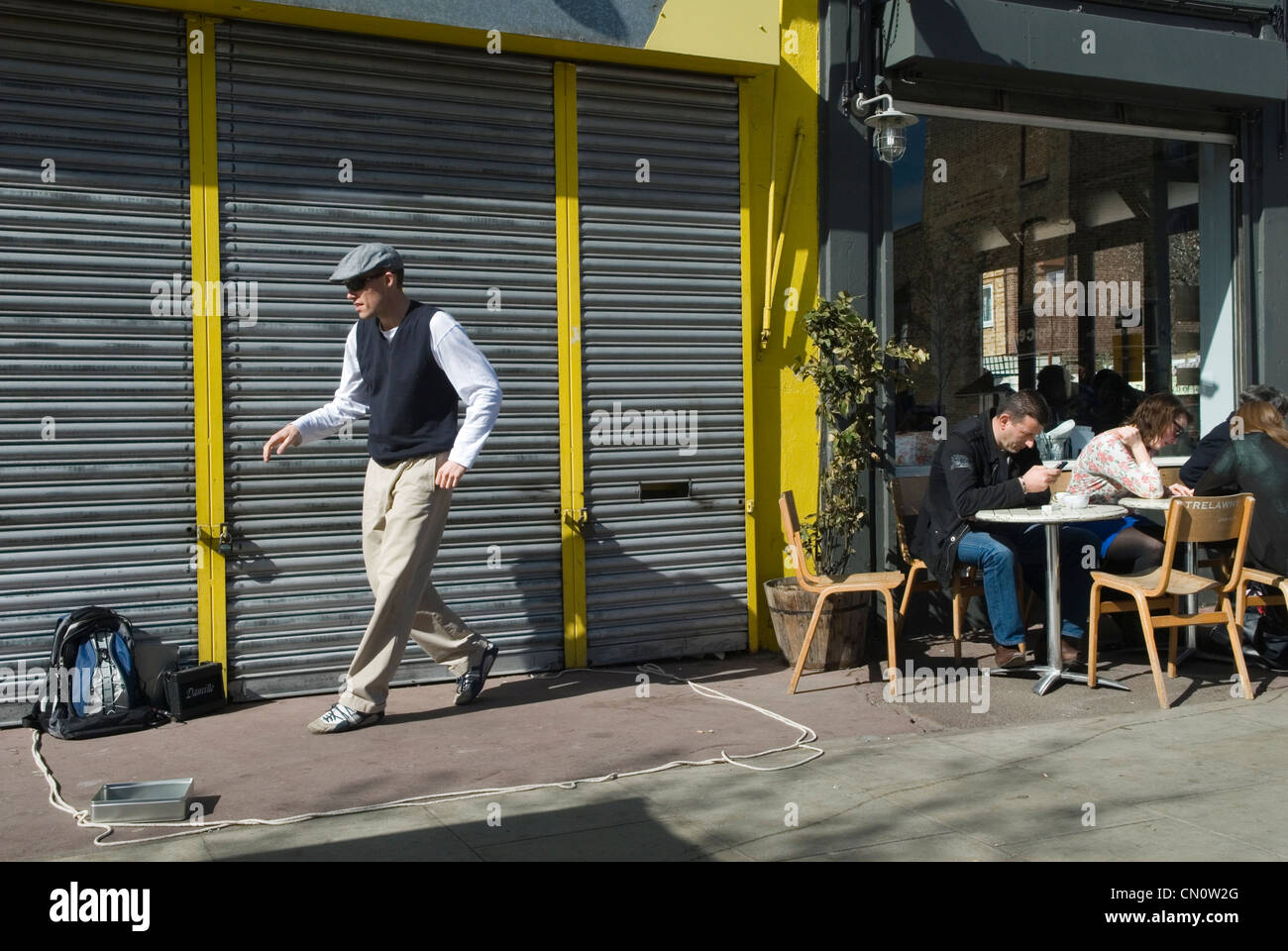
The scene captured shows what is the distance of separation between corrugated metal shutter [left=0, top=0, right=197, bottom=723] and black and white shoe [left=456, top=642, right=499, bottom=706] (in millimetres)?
1389

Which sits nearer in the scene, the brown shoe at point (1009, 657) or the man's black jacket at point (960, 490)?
the man's black jacket at point (960, 490)

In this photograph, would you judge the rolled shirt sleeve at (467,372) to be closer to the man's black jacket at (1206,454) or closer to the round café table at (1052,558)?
the round café table at (1052,558)

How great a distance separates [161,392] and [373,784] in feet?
8.20

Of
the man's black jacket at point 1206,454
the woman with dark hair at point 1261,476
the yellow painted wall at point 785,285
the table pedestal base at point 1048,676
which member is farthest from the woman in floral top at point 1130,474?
the yellow painted wall at point 785,285

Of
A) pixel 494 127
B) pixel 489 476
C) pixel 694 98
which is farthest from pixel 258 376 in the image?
pixel 694 98

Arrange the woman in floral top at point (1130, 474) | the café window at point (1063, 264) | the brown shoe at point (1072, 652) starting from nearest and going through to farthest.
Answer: the brown shoe at point (1072, 652) → the woman in floral top at point (1130, 474) → the café window at point (1063, 264)

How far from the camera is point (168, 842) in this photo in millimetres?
4301

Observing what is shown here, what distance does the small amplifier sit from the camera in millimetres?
6031

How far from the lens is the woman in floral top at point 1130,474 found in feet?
24.2

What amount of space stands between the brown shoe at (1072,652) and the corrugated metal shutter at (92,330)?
4.86m

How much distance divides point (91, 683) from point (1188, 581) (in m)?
5.59

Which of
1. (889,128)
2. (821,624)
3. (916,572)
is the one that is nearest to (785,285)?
(889,128)

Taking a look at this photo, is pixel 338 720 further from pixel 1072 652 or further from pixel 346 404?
pixel 1072 652

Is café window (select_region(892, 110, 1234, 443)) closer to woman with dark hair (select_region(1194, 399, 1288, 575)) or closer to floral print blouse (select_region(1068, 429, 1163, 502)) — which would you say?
floral print blouse (select_region(1068, 429, 1163, 502))
